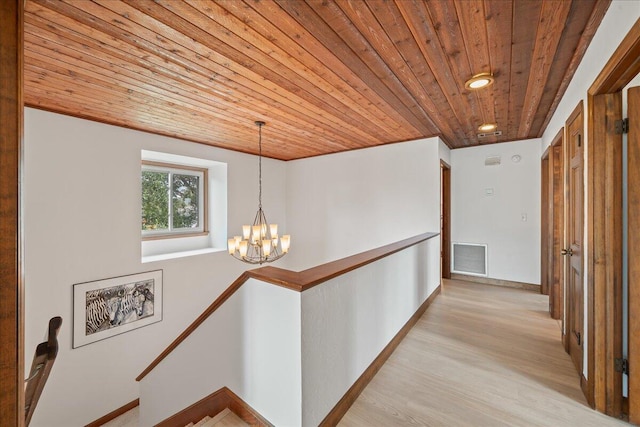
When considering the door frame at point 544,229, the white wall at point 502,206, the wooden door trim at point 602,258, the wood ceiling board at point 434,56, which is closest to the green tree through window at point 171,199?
the wood ceiling board at point 434,56

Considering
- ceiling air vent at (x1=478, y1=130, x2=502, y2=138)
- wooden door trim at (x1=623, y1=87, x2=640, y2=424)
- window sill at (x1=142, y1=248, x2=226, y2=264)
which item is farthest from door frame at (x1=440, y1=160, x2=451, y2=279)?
window sill at (x1=142, y1=248, x2=226, y2=264)

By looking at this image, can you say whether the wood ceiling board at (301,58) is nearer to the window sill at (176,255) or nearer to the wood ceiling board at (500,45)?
the wood ceiling board at (500,45)

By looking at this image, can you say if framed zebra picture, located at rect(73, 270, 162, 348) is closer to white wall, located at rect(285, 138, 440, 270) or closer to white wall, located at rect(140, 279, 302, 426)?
white wall, located at rect(140, 279, 302, 426)

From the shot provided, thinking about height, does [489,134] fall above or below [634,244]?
above

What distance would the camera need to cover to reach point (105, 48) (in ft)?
5.41

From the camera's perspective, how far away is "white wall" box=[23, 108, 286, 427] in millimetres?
2529

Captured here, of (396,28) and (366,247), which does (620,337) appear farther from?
(366,247)

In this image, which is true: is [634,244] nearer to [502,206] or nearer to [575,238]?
[575,238]

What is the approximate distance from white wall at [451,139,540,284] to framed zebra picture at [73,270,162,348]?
470 centimetres

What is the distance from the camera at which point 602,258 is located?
1649 millimetres

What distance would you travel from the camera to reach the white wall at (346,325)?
141 cm

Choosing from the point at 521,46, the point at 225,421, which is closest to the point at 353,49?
the point at 521,46

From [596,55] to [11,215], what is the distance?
2.91m

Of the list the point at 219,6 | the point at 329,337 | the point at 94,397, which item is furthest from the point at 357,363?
the point at 94,397
